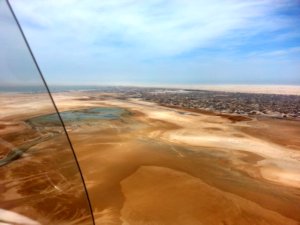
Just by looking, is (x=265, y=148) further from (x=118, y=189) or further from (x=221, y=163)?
(x=118, y=189)

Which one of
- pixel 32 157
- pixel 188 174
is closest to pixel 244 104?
pixel 188 174

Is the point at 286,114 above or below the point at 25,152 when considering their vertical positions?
below

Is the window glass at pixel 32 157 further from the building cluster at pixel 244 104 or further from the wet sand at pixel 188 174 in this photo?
the building cluster at pixel 244 104

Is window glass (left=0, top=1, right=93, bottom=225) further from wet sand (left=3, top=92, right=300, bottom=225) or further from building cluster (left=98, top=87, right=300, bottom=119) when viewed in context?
building cluster (left=98, top=87, right=300, bottom=119)

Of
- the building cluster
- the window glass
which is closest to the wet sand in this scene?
the window glass

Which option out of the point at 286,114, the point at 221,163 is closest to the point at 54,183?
the point at 221,163

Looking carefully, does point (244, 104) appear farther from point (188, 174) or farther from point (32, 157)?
point (32, 157)

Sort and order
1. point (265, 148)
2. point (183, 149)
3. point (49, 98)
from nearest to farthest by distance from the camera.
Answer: point (49, 98)
point (183, 149)
point (265, 148)

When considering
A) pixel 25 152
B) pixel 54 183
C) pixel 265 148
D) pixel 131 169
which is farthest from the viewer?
pixel 265 148
